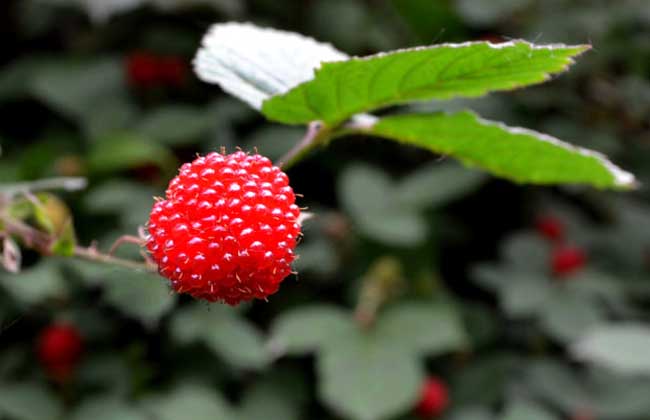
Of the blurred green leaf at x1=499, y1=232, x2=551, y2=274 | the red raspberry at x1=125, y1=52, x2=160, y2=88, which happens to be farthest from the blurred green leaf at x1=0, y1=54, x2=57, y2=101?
the blurred green leaf at x1=499, y1=232, x2=551, y2=274

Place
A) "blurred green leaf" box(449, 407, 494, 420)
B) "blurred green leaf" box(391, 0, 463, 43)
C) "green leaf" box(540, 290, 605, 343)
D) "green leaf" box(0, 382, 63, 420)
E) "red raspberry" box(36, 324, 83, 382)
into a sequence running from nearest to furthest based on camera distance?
"green leaf" box(0, 382, 63, 420) → "red raspberry" box(36, 324, 83, 382) → "blurred green leaf" box(449, 407, 494, 420) → "green leaf" box(540, 290, 605, 343) → "blurred green leaf" box(391, 0, 463, 43)

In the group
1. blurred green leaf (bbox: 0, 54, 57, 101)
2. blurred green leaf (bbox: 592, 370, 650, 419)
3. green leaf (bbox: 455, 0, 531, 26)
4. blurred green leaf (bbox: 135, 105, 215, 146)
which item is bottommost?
blurred green leaf (bbox: 0, 54, 57, 101)

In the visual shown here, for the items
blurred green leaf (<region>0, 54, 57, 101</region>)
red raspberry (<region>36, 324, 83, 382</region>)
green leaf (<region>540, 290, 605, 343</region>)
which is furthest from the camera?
blurred green leaf (<region>0, 54, 57, 101</region>)

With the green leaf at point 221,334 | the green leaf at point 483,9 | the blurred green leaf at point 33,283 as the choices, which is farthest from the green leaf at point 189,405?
the green leaf at point 483,9

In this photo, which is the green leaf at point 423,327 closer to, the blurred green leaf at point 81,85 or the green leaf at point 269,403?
the green leaf at point 269,403

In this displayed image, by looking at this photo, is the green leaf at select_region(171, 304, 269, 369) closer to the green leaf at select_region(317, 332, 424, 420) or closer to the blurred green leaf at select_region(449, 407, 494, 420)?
the green leaf at select_region(317, 332, 424, 420)

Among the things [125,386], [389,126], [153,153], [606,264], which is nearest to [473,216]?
[606,264]

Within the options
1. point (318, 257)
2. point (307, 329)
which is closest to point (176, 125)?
point (318, 257)

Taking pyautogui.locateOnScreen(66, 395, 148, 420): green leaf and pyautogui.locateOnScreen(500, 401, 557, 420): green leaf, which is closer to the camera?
pyautogui.locateOnScreen(66, 395, 148, 420): green leaf
